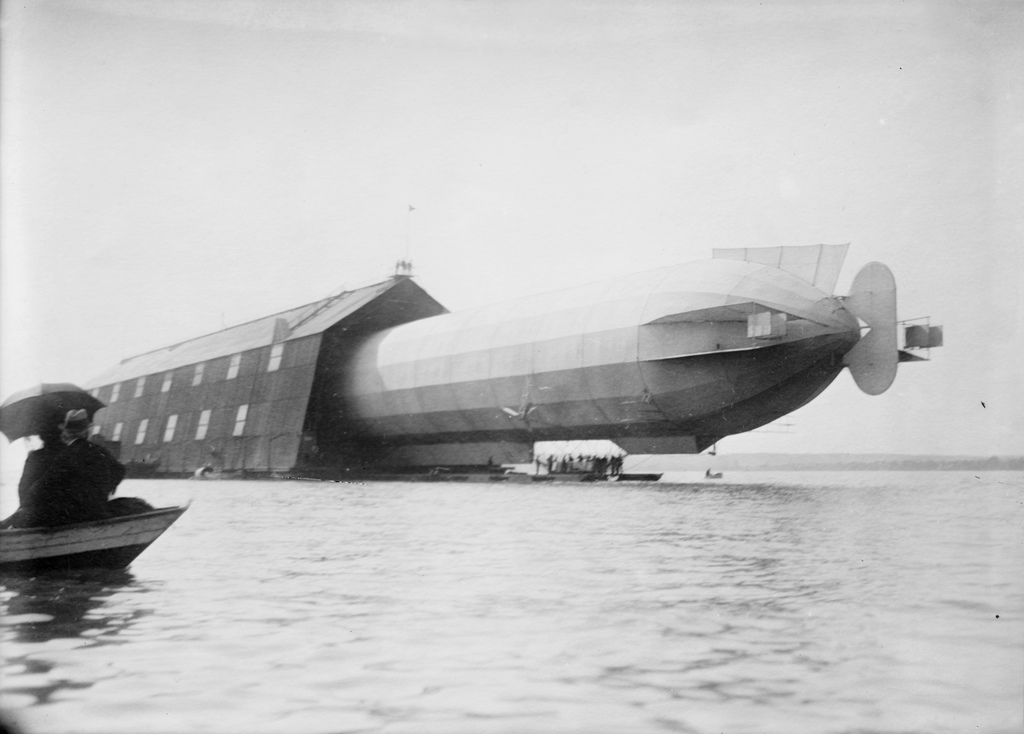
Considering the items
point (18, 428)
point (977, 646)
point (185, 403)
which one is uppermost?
point (185, 403)

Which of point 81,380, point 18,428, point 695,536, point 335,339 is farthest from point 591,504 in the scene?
point 335,339

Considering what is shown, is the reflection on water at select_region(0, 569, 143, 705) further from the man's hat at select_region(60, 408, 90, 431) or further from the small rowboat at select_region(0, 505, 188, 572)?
the man's hat at select_region(60, 408, 90, 431)

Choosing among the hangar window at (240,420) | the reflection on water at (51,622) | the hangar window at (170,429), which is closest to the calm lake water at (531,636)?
the reflection on water at (51,622)

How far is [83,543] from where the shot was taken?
8945mm

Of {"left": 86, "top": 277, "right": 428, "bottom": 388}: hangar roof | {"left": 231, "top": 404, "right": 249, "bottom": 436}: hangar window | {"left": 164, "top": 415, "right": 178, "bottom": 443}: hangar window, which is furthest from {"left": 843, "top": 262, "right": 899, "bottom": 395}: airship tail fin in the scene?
{"left": 164, "top": 415, "right": 178, "bottom": 443}: hangar window

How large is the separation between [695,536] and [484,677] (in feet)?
26.0

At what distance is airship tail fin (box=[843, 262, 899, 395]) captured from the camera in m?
20.5

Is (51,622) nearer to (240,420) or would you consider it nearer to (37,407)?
(37,407)

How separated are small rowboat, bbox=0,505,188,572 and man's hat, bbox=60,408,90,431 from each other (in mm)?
1043

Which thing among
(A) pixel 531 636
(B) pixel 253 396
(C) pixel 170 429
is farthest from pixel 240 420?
(A) pixel 531 636

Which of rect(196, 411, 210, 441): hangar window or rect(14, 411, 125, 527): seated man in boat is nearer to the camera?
rect(14, 411, 125, 527): seated man in boat

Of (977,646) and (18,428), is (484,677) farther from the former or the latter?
(18,428)

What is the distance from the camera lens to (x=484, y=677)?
558cm

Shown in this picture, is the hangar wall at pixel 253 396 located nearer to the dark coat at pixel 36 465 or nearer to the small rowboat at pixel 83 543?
the small rowboat at pixel 83 543
